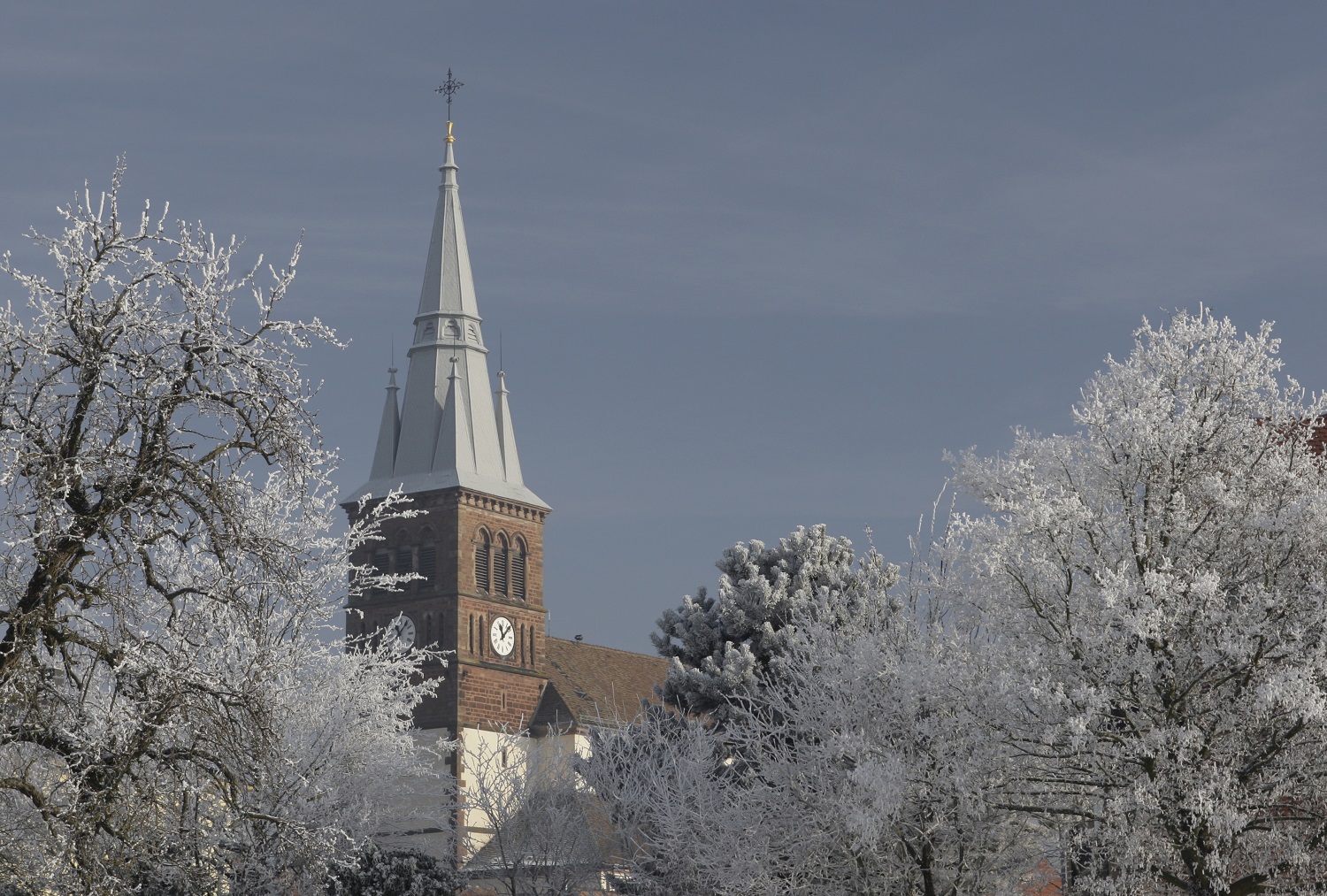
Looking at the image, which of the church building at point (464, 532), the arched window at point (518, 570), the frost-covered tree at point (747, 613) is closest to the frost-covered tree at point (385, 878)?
the frost-covered tree at point (747, 613)

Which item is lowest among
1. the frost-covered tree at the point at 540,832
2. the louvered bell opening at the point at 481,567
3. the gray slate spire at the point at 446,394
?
the frost-covered tree at the point at 540,832

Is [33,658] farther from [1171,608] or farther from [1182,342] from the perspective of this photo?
[1182,342]

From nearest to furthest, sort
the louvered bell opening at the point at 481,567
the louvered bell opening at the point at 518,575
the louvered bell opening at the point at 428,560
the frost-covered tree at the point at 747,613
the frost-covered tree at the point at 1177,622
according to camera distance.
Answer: the frost-covered tree at the point at 1177,622, the frost-covered tree at the point at 747,613, the louvered bell opening at the point at 428,560, the louvered bell opening at the point at 481,567, the louvered bell opening at the point at 518,575

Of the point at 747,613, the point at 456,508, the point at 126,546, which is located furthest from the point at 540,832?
the point at 456,508

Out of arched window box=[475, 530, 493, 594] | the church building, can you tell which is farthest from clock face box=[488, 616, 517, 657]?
arched window box=[475, 530, 493, 594]

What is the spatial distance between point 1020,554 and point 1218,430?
286 centimetres

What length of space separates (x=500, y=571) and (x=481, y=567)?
1.14m

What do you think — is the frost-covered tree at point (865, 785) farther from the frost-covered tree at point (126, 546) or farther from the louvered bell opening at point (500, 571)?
the louvered bell opening at point (500, 571)

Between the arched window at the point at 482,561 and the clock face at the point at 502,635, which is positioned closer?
the clock face at the point at 502,635

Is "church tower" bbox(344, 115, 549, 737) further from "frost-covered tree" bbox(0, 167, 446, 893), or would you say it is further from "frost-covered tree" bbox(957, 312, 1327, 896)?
"frost-covered tree" bbox(0, 167, 446, 893)

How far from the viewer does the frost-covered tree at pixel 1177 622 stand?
742 inches

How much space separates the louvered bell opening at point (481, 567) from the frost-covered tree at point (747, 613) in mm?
33161

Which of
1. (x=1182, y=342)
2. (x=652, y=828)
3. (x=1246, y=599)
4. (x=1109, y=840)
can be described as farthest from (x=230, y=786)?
(x=652, y=828)

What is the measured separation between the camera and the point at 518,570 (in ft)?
238
